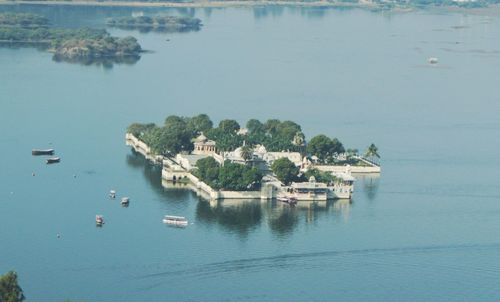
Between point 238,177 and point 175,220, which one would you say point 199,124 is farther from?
point 175,220

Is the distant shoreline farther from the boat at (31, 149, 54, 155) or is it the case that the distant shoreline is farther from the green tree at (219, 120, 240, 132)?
the boat at (31, 149, 54, 155)

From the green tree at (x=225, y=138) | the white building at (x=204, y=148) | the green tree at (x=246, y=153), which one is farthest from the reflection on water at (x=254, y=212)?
the white building at (x=204, y=148)

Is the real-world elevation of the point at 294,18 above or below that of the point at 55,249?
above

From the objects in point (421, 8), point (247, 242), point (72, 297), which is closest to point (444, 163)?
point (247, 242)

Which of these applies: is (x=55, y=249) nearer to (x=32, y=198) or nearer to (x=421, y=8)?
(x=32, y=198)

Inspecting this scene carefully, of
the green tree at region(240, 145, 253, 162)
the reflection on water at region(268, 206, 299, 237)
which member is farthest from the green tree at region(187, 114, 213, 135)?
the reflection on water at region(268, 206, 299, 237)

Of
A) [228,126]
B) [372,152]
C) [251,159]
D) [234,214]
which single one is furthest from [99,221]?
[372,152]

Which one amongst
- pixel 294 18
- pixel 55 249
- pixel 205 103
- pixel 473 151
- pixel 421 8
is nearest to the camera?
pixel 55 249
